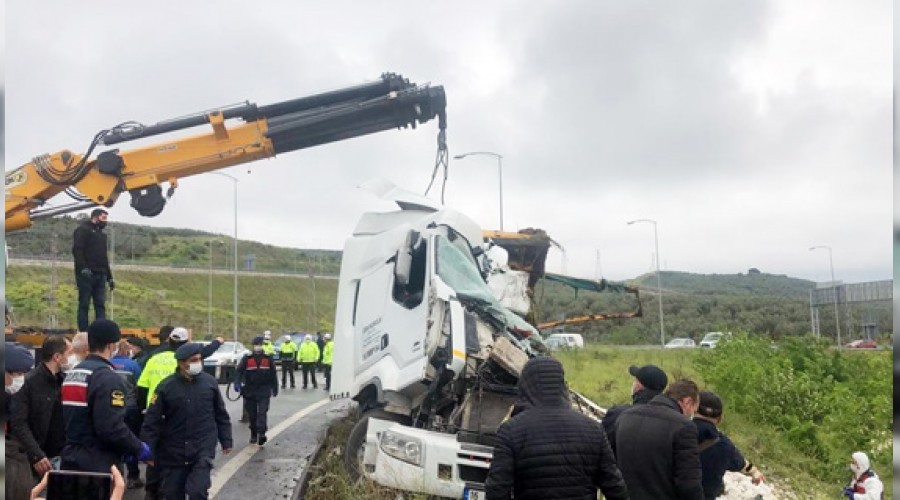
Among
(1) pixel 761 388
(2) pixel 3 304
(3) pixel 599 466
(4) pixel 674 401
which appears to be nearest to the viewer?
(2) pixel 3 304

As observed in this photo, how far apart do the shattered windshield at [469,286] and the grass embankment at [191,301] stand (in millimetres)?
37749

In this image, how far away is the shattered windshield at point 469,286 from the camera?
736cm

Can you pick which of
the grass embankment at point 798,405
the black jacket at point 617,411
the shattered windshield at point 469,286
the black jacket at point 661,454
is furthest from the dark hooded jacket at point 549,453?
the grass embankment at point 798,405

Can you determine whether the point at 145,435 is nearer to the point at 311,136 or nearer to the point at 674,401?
the point at 674,401

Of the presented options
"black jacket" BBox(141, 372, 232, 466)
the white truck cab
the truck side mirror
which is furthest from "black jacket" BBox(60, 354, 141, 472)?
the truck side mirror

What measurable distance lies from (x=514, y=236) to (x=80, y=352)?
1049cm

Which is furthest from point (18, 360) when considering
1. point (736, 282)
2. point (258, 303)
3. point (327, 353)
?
point (736, 282)

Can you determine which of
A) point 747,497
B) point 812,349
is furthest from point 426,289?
point 812,349

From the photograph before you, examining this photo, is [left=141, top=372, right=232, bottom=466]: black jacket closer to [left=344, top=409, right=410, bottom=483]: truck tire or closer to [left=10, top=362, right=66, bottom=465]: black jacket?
[left=10, top=362, right=66, bottom=465]: black jacket

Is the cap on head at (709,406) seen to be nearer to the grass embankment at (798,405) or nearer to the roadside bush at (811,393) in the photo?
the grass embankment at (798,405)

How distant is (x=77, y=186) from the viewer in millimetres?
9805

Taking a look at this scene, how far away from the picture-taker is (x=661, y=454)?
428cm

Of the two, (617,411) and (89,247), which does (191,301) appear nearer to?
(89,247)

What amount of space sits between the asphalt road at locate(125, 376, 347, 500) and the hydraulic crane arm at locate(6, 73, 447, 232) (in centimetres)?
343
